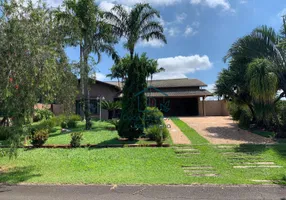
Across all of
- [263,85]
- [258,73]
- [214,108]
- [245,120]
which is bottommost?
[245,120]

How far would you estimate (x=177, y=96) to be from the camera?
2667 cm

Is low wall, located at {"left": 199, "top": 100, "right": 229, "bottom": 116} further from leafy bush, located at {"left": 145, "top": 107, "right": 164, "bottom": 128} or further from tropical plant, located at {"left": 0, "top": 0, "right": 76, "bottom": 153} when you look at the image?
tropical plant, located at {"left": 0, "top": 0, "right": 76, "bottom": 153}

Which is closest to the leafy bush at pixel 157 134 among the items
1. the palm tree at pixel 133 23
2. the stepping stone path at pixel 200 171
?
the stepping stone path at pixel 200 171

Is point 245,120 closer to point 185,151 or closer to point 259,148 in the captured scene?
point 259,148

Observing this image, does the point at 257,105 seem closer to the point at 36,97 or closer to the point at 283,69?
the point at 283,69

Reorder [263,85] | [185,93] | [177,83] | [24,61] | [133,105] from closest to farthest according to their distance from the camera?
[24,61] < [263,85] < [133,105] < [185,93] < [177,83]

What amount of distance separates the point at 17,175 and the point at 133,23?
1479cm

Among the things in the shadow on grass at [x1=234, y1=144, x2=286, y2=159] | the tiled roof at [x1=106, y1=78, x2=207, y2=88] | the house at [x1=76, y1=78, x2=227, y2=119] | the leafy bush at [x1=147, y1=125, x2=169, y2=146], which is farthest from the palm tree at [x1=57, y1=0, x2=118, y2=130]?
the tiled roof at [x1=106, y1=78, x2=207, y2=88]

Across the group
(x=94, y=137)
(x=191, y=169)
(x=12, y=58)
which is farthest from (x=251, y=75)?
(x=12, y=58)

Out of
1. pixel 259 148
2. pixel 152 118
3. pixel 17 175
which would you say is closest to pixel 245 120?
pixel 259 148

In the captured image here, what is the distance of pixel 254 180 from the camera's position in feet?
20.9

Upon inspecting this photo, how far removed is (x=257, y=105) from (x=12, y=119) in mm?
10971

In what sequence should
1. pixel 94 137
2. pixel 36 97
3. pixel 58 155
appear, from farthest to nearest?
1. pixel 94 137
2. pixel 58 155
3. pixel 36 97

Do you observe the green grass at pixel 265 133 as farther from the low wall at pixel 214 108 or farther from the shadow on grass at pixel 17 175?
the low wall at pixel 214 108
